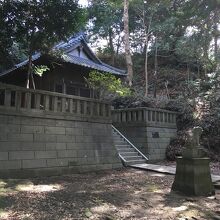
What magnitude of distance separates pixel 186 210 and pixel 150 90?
20.4 metres

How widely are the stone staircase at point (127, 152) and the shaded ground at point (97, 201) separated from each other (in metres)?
3.62

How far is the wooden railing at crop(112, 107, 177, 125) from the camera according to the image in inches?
605

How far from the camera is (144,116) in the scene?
50.2 feet

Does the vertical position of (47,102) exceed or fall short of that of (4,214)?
it exceeds it

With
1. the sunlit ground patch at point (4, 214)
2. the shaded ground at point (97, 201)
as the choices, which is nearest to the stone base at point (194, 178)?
the shaded ground at point (97, 201)

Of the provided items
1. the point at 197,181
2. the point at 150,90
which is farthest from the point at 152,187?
the point at 150,90

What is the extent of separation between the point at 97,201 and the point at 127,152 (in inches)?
294

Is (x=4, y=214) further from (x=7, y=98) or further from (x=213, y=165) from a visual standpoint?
(x=213, y=165)

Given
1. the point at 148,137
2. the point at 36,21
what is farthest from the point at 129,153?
the point at 36,21

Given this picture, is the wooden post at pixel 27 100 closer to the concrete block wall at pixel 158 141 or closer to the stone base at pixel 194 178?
the stone base at pixel 194 178

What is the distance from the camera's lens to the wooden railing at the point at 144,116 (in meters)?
15.4

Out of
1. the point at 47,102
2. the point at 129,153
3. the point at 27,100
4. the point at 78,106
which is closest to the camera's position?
the point at 27,100

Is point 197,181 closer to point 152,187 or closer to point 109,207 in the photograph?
point 152,187

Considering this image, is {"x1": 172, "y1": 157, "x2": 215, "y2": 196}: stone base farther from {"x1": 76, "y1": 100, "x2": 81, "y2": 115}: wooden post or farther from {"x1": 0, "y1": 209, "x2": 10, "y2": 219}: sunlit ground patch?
{"x1": 76, "y1": 100, "x2": 81, "y2": 115}: wooden post
